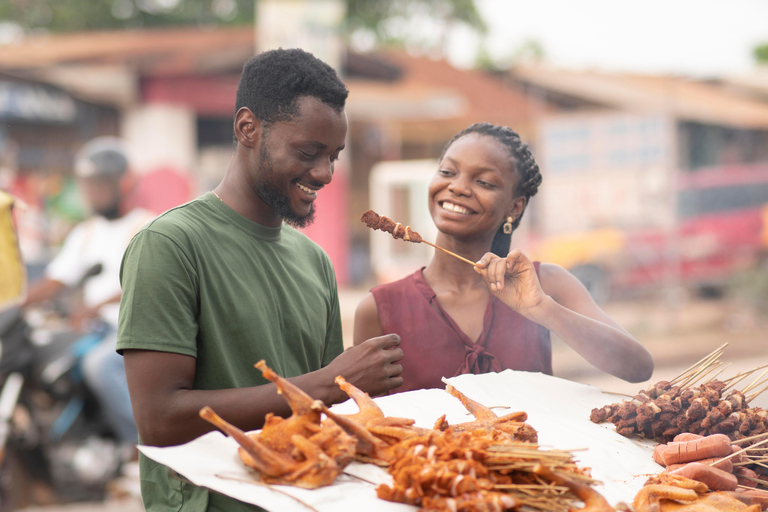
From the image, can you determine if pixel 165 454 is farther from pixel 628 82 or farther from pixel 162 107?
pixel 628 82

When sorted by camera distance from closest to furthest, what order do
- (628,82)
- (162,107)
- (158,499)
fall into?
(158,499) < (162,107) < (628,82)

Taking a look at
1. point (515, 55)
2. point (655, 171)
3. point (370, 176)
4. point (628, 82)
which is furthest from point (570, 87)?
point (515, 55)

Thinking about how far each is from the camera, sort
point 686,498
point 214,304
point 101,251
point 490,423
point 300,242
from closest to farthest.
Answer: point 686,498, point 490,423, point 214,304, point 300,242, point 101,251

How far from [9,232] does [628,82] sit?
1328cm

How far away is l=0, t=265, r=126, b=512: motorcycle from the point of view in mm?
5191

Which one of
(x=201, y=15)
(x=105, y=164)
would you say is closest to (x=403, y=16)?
(x=201, y=15)

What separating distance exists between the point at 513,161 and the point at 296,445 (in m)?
1.44

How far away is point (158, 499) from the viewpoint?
6.84 ft

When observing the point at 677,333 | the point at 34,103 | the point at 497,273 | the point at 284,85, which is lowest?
the point at 677,333

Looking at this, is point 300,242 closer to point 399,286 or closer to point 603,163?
point 399,286

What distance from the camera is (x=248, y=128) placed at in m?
2.31

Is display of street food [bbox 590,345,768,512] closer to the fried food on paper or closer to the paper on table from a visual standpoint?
the paper on table

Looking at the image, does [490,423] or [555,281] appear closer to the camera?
[490,423]

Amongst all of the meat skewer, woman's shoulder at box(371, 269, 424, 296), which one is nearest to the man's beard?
the meat skewer
